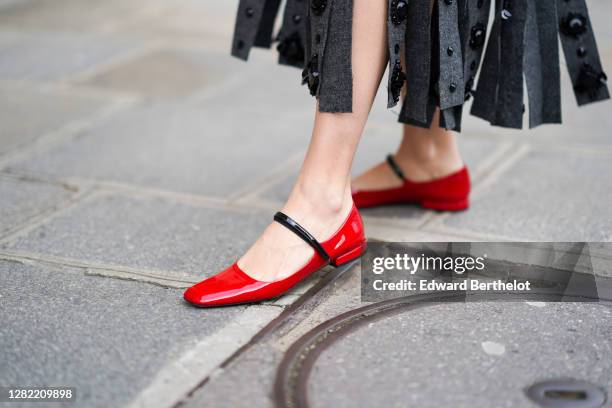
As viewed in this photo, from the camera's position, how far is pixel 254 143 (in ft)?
9.05

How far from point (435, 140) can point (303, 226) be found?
58cm

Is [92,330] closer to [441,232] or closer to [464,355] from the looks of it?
[464,355]

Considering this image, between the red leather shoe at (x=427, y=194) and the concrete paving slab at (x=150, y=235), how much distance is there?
298 millimetres

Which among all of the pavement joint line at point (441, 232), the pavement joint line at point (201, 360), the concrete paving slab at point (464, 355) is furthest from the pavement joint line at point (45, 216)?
the concrete paving slab at point (464, 355)

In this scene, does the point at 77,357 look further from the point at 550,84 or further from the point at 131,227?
the point at 550,84

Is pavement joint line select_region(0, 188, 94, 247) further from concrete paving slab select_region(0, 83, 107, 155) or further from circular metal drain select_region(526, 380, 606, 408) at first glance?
circular metal drain select_region(526, 380, 606, 408)

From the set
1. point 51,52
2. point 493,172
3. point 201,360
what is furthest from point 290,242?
point 51,52

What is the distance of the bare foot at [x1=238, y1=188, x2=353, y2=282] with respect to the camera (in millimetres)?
1717

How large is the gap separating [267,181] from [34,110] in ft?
3.76

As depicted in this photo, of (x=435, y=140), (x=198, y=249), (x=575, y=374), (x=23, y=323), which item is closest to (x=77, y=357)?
(x=23, y=323)

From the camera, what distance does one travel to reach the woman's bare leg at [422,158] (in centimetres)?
214

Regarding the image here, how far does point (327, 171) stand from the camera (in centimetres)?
175

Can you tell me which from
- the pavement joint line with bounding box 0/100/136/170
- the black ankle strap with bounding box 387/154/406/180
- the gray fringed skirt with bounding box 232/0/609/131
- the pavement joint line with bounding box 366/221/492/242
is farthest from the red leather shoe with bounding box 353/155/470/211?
the pavement joint line with bounding box 0/100/136/170

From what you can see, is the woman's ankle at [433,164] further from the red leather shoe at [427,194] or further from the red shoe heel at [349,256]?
the red shoe heel at [349,256]
